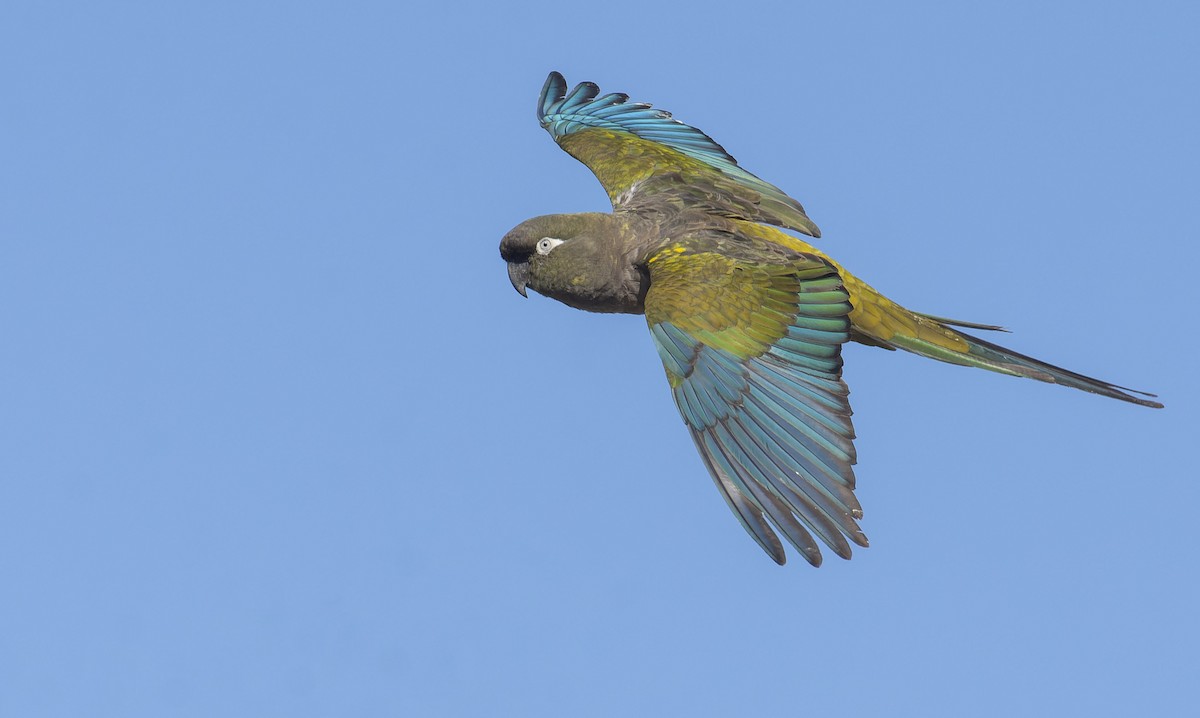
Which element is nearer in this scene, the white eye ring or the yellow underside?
the yellow underside

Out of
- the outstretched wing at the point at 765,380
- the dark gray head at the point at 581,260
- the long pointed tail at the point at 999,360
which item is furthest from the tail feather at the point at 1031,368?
the dark gray head at the point at 581,260

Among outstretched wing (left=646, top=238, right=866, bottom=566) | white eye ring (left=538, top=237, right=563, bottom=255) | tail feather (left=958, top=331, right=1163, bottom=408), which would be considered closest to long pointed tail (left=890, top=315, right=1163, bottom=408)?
tail feather (left=958, top=331, right=1163, bottom=408)

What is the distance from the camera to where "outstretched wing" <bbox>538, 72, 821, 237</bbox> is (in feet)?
40.7

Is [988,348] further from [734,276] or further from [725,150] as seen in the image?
[725,150]

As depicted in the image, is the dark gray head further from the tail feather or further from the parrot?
the tail feather

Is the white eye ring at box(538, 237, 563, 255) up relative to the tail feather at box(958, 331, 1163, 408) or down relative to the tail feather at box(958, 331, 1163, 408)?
up

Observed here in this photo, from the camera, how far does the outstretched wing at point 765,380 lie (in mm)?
9039

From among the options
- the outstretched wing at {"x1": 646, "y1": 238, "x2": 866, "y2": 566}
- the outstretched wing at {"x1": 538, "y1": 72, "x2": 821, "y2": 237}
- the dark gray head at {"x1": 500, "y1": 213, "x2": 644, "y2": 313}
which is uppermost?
the outstretched wing at {"x1": 538, "y1": 72, "x2": 821, "y2": 237}

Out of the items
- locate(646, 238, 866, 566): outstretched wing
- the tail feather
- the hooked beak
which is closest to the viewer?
locate(646, 238, 866, 566): outstretched wing

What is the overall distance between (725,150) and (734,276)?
315 cm

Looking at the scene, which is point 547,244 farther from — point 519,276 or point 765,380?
point 765,380

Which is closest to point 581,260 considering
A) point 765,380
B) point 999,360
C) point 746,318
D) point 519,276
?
point 519,276

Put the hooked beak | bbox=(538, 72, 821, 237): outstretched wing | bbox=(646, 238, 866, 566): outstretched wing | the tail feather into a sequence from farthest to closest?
bbox=(538, 72, 821, 237): outstretched wing, the hooked beak, the tail feather, bbox=(646, 238, 866, 566): outstretched wing

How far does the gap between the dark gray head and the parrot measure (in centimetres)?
1
